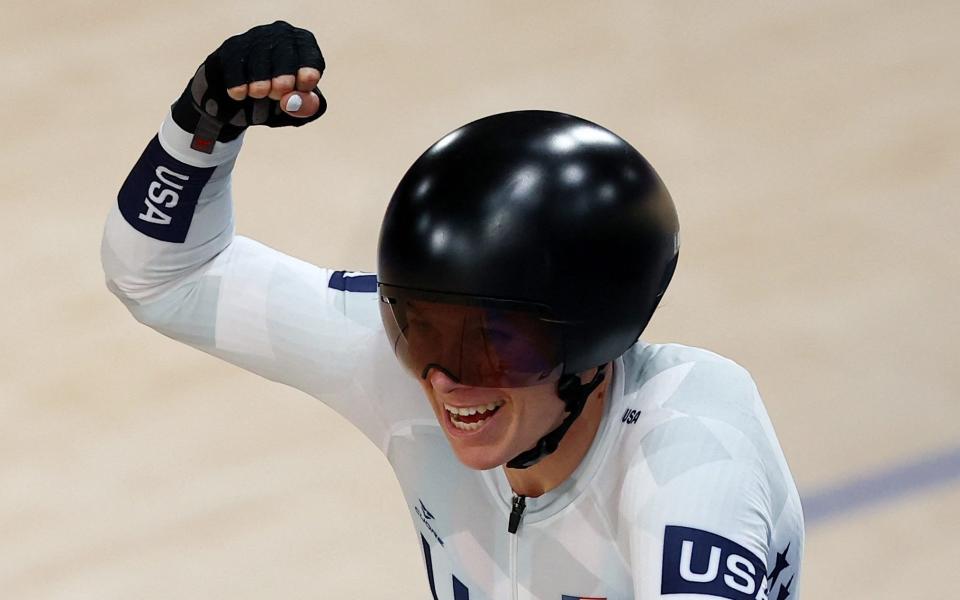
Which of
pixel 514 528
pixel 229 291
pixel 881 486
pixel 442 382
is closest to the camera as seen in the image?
Result: pixel 442 382

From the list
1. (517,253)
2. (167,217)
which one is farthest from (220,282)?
(517,253)

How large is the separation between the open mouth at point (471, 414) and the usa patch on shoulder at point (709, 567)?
0.33 meters

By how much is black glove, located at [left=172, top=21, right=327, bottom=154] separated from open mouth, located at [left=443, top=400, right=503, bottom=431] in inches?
18.6

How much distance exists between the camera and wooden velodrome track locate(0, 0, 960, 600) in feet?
14.6

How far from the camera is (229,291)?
2.69m

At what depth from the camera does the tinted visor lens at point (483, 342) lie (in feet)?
7.36

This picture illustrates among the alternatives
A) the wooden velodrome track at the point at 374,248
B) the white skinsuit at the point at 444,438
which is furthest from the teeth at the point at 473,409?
the wooden velodrome track at the point at 374,248

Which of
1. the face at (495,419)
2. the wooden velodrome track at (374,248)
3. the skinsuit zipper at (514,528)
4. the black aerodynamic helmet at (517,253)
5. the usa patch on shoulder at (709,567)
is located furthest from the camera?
the wooden velodrome track at (374,248)

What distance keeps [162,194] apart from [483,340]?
26.3 inches

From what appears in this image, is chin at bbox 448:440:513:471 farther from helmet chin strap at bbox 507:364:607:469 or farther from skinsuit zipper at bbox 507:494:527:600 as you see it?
skinsuit zipper at bbox 507:494:527:600

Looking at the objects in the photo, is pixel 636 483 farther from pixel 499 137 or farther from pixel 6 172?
pixel 6 172

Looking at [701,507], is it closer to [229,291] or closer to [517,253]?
[517,253]

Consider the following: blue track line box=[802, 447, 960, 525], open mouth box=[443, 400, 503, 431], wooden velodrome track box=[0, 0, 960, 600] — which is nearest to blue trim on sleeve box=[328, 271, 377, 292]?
open mouth box=[443, 400, 503, 431]

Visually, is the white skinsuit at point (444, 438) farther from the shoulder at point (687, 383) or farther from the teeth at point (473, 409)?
the teeth at point (473, 409)
